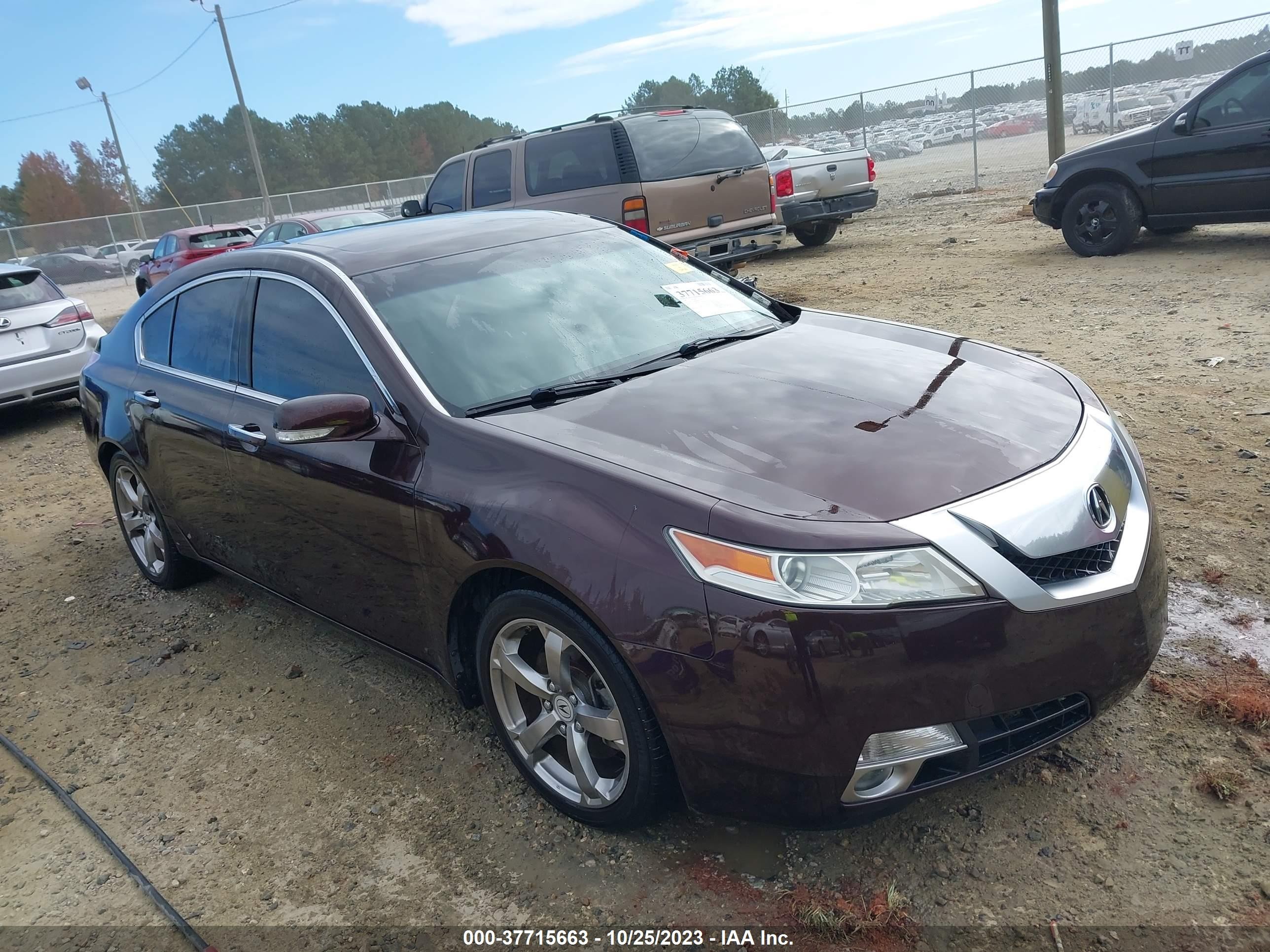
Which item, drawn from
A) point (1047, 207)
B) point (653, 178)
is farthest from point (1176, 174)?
point (653, 178)

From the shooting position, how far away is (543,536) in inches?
101

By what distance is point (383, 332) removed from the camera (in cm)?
320

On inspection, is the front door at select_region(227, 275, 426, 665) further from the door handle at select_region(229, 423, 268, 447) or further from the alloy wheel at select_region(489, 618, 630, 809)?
the alloy wheel at select_region(489, 618, 630, 809)

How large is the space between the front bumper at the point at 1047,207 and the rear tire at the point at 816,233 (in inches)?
176

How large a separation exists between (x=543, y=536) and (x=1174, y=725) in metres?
1.97

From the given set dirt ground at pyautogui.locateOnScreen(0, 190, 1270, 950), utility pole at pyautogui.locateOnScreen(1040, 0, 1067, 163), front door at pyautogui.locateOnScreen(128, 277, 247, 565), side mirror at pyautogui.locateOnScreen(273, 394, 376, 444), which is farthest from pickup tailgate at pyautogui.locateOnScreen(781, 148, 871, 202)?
side mirror at pyautogui.locateOnScreen(273, 394, 376, 444)

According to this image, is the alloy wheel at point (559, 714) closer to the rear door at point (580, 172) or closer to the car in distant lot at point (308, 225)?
the rear door at point (580, 172)

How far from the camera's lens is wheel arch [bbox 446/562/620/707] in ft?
8.37

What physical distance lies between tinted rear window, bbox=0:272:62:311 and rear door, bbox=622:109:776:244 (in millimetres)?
5813

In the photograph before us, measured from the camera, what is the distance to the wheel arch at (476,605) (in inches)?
100

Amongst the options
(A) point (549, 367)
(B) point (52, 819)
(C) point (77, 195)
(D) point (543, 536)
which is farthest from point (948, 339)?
(C) point (77, 195)

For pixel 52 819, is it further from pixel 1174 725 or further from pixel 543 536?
pixel 1174 725

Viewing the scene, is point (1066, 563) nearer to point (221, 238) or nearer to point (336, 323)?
point (336, 323)

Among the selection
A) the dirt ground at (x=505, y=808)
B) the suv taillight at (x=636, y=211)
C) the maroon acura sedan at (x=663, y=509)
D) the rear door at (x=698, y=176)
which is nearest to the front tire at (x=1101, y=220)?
the rear door at (x=698, y=176)
